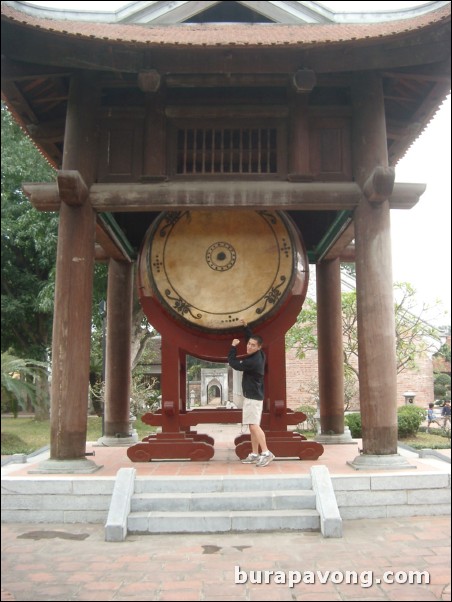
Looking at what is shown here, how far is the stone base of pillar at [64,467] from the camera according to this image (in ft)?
18.3

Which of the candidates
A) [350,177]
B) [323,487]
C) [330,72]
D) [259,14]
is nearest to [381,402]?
[323,487]

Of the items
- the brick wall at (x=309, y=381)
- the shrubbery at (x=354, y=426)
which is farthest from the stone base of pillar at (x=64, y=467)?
the brick wall at (x=309, y=381)

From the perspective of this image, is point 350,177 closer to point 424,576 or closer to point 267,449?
point 267,449

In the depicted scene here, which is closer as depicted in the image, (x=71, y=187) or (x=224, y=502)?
(x=224, y=502)

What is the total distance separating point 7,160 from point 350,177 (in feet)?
12.9

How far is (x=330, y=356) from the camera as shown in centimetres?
882

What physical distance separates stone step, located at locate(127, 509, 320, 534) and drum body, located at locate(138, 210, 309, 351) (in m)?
2.43

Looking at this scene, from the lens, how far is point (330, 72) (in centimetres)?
637

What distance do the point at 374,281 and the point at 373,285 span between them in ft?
0.15

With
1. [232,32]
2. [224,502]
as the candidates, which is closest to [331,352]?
[224,502]

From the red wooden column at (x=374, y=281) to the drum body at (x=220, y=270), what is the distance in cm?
89

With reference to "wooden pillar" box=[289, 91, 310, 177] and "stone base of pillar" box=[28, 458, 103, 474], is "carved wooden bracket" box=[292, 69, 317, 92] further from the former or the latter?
"stone base of pillar" box=[28, 458, 103, 474]

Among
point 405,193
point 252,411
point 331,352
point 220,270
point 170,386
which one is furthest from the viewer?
point 331,352

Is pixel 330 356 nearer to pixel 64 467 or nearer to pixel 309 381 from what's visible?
pixel 64 467
